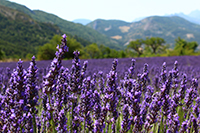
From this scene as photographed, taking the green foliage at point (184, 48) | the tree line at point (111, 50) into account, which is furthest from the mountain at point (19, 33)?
the green foliage at point (184, 48)

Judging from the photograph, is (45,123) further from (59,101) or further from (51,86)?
(51,86)

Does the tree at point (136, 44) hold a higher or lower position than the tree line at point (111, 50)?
higher

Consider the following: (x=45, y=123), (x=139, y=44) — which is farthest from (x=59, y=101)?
(x=139, y=44)

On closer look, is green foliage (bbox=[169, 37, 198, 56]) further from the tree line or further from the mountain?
the mountain

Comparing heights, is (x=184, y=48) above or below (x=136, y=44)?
below

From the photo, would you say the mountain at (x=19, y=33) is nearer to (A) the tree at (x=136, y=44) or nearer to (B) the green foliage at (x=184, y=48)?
(A) the tree at (x=136, y=44)

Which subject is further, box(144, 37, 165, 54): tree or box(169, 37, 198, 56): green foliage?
box(144, 37, 165, 54): tree

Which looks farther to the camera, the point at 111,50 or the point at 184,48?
the point at 111,50

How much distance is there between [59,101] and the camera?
1.73 metres

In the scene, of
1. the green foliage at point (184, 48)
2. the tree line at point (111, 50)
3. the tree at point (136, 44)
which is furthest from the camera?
the tree at point (136, 44)

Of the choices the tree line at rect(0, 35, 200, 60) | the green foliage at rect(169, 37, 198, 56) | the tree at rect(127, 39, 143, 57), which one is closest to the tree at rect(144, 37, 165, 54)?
the tree line at rect(0, 35, 200, 60)

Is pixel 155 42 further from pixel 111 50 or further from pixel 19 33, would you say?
pixel 19 33

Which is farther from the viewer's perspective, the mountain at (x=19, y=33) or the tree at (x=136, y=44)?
the mountain at (x=19, y=33)

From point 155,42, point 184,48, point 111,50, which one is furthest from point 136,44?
point 184,48
